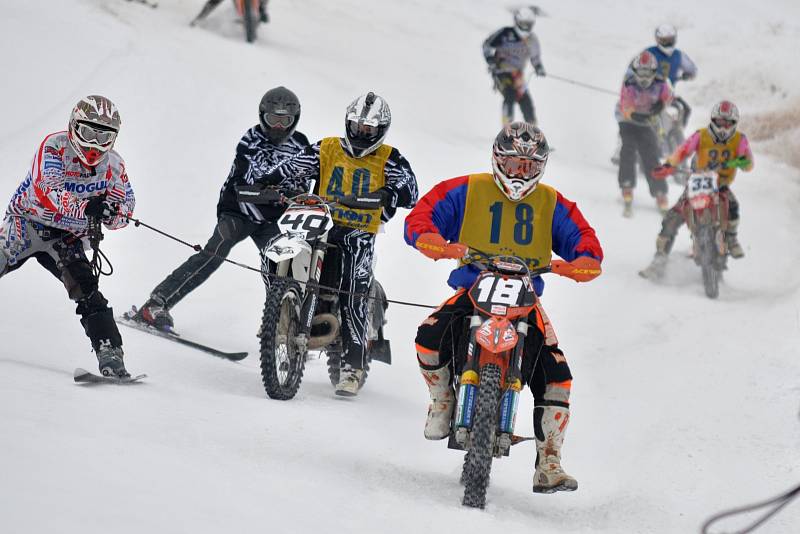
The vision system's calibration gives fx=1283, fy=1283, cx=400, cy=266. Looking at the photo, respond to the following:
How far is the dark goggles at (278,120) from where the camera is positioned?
9039mm

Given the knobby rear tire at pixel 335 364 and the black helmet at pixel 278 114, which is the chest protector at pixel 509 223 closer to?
the knobby rear tire at pixel 335 364

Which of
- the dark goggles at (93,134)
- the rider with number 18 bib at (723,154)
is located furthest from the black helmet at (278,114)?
the rider with number 18 bib at (723,154)

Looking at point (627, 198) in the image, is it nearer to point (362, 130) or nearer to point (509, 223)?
point (362, 130)

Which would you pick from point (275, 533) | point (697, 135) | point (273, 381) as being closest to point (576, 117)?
point (697, 135)

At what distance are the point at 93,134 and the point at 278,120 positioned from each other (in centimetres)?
194

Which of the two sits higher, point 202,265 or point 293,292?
point 202,265

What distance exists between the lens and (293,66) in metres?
21.2

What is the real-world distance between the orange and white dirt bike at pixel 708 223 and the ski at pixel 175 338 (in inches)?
235

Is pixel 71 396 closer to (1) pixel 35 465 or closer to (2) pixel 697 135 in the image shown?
(1) pixel 35 465

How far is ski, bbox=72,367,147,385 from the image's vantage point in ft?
23.6

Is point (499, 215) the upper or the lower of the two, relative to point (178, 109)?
lower

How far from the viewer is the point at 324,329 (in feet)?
27.7

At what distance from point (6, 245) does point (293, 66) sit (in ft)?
45.6

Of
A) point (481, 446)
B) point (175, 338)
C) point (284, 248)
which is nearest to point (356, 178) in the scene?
point (284, 248)
